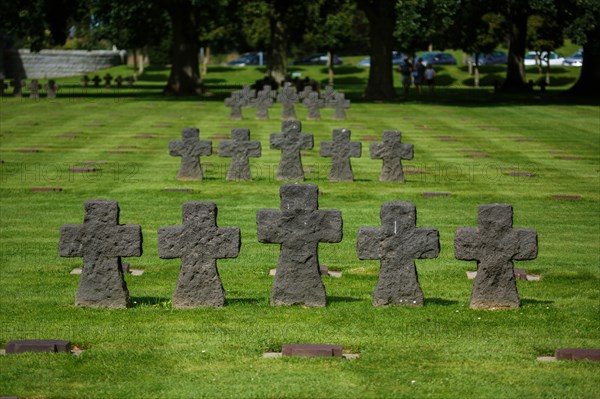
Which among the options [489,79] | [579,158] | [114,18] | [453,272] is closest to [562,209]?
[453,272]

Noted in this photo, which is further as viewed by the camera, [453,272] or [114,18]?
[114,18]

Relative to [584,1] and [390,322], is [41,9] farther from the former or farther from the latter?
[390,322]

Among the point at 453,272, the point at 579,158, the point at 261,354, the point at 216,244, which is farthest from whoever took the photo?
the point at 579,158

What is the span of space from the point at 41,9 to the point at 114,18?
319 inches

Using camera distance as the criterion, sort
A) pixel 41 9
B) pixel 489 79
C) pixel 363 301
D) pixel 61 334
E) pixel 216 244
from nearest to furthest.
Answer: pixel 61 334, pixel 216 244, pixel 363 301, pixel 41 9, pixel 489 79

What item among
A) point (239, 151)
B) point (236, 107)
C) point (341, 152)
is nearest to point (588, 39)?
point (236, 107)

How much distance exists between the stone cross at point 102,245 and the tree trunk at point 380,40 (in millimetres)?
40914

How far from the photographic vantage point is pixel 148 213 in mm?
20750

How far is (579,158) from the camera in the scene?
30.5 meters

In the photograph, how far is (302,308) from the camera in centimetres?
1254

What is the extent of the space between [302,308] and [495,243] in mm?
1965

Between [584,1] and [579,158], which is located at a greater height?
[584,1]

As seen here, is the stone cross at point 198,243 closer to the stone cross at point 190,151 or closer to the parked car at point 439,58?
the stone cross at point 190,151

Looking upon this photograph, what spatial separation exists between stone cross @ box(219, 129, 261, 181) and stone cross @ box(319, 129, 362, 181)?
1344 mm
